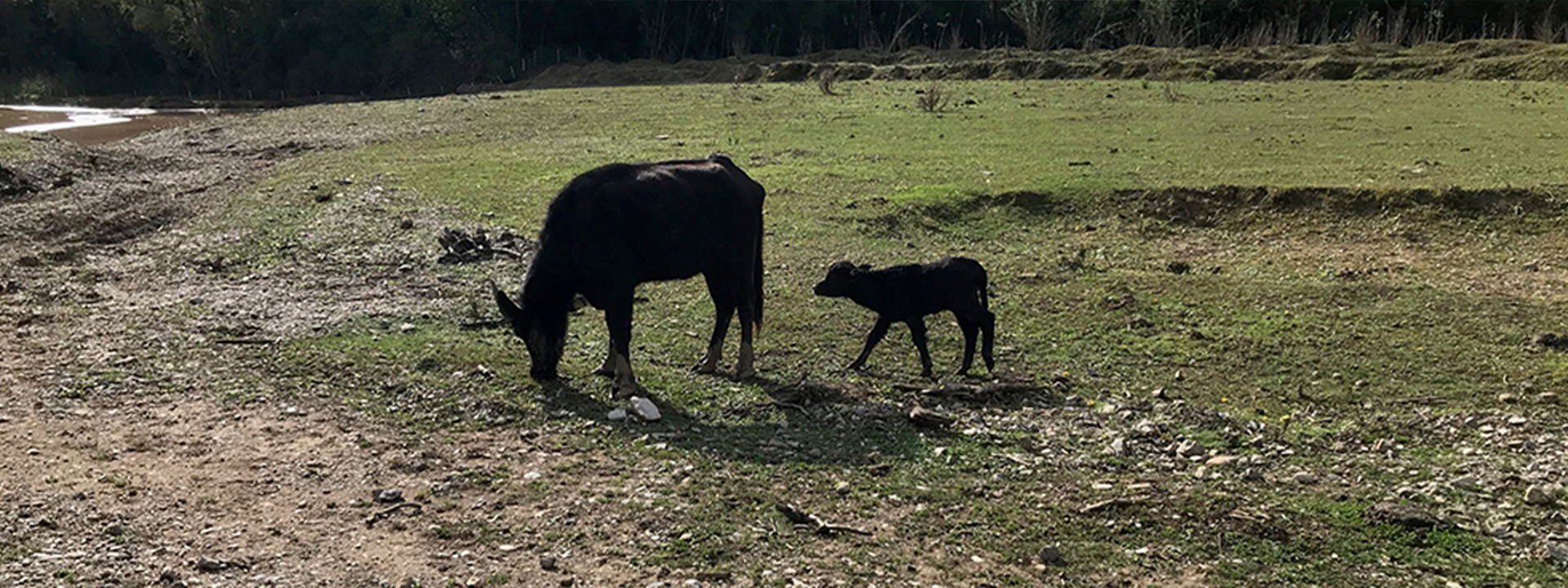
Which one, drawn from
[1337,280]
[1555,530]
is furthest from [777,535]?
[1337,280]

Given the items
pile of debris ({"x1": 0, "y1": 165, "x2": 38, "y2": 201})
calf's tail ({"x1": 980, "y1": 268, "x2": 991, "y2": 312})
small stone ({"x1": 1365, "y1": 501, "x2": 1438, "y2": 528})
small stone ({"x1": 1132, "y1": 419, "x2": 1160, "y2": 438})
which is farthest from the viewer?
pile of debris ({"x1": 0, "y1": 165, "x2": 38, "y2": 201})

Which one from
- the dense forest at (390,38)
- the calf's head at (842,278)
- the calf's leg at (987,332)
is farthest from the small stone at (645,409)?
the dense forest at (390,38)

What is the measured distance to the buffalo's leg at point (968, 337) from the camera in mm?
9453

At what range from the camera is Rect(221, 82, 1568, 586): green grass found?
6.54 meters

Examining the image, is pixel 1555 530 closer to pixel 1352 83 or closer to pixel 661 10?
pixel 1352 83

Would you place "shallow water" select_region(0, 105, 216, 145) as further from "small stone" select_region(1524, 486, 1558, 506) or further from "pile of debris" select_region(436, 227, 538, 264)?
"small stone" select_region(1524, 486, 1558, 506)

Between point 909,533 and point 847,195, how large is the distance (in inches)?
428

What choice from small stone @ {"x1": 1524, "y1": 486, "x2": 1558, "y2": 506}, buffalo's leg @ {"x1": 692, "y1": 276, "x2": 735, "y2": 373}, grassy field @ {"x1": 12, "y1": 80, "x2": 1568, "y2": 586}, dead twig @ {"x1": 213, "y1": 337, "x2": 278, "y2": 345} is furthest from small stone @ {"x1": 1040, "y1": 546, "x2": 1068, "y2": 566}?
dead twig @ {"x1": 213, "y1": 337, "x2": 278, "y2": 345}

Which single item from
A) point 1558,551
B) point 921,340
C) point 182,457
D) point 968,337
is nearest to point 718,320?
point 921,340

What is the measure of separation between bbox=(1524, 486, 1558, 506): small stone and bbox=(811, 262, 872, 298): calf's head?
184 inches

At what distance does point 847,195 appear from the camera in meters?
17.1

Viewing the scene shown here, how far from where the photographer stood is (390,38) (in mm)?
58844

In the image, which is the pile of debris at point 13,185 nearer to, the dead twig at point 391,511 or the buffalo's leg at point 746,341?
the buffalo's leg at point 746,341

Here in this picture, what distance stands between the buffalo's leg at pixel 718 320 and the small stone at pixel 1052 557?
12.5 feet
